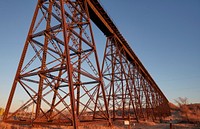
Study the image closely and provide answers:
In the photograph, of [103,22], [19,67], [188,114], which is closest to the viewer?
[19,67]

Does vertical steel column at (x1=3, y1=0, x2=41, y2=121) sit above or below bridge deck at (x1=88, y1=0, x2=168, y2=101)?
below

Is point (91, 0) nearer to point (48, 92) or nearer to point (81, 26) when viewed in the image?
point (81, 26)

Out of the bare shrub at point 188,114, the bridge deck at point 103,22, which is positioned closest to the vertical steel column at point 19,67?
the bridge deck at point 103,22

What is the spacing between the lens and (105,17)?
1315 cm

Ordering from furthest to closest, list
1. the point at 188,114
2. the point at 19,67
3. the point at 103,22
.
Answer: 1. the point at 188,114
2. the point at 103,22
3. the point at 19,67

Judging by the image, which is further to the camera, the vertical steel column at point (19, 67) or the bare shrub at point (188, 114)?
the bare shrub at point (188, 114)

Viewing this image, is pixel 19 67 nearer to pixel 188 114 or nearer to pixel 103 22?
pixel 103 22

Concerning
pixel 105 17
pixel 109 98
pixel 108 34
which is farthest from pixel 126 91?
pixel 105 17

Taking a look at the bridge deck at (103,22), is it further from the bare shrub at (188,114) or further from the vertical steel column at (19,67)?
the bare shrub at (188,114)

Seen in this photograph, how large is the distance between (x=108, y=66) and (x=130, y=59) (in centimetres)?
661

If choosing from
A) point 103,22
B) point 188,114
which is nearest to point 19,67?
point 103,22

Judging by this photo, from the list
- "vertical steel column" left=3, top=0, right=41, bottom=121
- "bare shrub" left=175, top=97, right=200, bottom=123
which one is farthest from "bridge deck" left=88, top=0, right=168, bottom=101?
"bare shrub" left=175, top=97, right=200, bottom=123

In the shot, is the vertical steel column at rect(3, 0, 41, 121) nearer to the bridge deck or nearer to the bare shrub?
the bridge deck

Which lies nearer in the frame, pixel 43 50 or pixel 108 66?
pixel 43 50
